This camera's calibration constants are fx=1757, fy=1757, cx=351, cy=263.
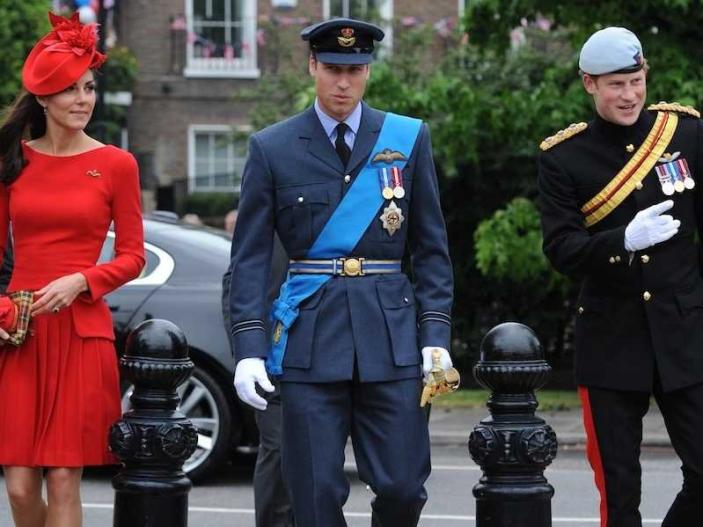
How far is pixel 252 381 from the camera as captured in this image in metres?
5.39

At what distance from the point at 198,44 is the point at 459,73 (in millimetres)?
11855

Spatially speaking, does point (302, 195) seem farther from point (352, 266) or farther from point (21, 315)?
point (21, 315)

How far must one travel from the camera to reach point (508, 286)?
757 inches

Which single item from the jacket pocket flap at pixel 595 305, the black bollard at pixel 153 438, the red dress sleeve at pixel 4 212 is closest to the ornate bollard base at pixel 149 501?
the black bollard at pixel 153 438

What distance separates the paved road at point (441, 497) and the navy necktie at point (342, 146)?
3.36m

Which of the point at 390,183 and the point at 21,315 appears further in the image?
the point at 21,315

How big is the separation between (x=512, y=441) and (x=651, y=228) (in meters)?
0.85

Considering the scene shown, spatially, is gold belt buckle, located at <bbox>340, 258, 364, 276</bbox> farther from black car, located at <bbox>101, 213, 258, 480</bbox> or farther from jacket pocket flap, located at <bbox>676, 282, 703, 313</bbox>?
black car, located at <bbox>101, 213, 258, 480</bbox>

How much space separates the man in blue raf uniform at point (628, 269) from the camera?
233 inches

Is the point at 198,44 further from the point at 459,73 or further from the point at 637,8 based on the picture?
the point at 637,8

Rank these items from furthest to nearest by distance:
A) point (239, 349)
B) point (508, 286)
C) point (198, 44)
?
point (198, 44), point (508, 286), point (239, 349)

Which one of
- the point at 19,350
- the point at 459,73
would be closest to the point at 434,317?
the point at 19,350

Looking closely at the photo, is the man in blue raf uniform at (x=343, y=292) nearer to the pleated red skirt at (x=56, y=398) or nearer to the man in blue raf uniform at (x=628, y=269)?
the man in blue raf uniform at (x=628, y=269)

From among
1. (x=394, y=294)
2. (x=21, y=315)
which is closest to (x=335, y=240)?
(x=394, y=294)
